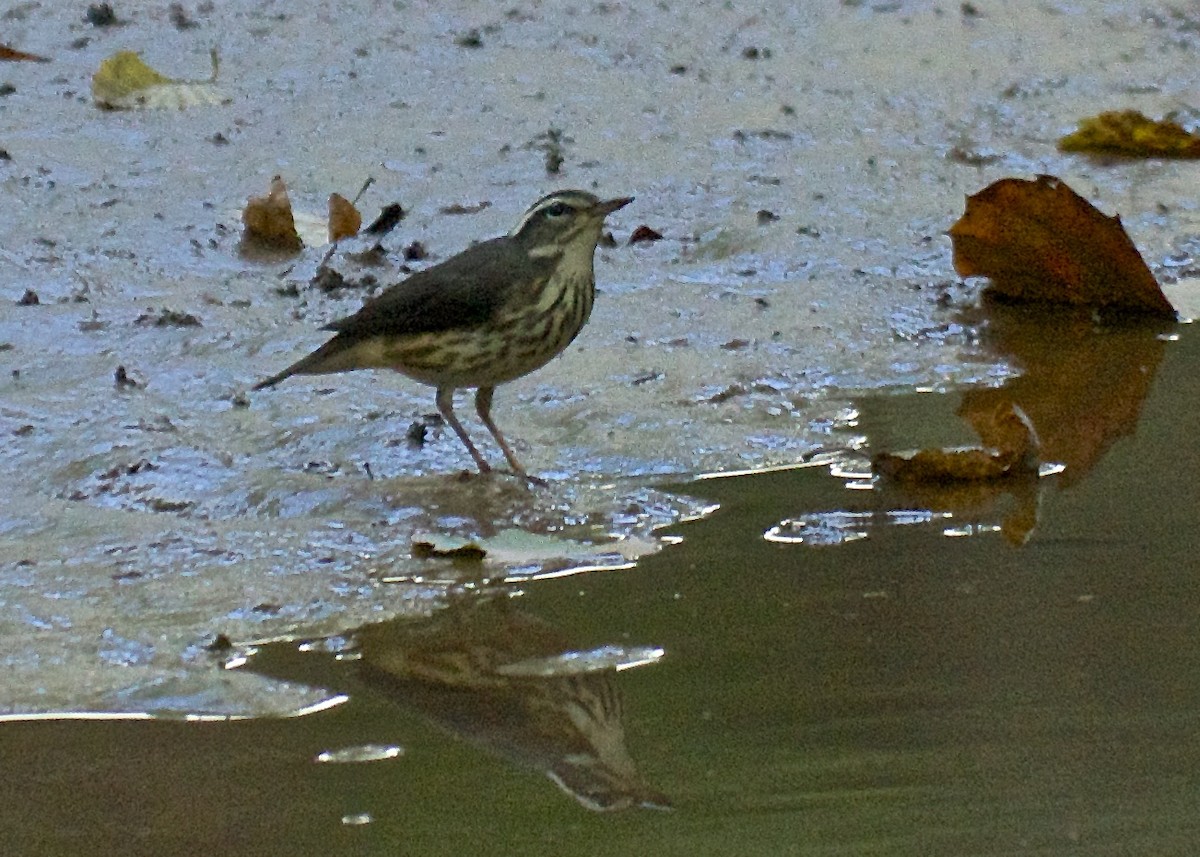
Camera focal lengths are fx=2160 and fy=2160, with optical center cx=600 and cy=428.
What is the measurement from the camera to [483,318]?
640 cm

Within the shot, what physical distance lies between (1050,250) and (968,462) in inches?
85.9

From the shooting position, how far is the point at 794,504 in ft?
19.0

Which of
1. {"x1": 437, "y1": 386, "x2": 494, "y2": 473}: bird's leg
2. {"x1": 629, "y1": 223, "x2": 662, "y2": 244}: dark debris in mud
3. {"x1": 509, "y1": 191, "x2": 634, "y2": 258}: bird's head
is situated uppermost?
{"x1": 509, "y1": 191, "x2": 634, "y2": 258}: bird's head

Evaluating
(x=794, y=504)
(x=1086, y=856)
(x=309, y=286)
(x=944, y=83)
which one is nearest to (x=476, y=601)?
(x=794, y=504)

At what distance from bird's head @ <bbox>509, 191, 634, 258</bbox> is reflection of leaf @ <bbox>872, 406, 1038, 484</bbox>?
3.98 ft

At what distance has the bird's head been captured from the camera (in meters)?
6.56

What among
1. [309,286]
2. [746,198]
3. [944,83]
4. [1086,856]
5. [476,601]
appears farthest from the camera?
[944,83]

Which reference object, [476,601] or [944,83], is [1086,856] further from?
[944,83]

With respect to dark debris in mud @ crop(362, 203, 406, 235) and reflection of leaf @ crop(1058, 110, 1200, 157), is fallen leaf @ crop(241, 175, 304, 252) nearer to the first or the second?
dark debris in mud @ crop(362, 203, 406, 235)

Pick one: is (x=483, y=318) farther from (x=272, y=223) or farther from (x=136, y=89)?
(x=136, y=89)

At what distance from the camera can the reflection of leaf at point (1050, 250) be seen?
767 cm

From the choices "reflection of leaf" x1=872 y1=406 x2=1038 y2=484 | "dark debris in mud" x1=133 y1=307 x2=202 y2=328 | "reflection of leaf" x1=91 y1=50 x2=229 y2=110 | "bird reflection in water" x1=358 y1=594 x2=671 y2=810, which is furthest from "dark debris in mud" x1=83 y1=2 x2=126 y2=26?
"bird reflection in water" x1=358 y1=594 x2=671 y2=810

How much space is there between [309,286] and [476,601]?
136 inches

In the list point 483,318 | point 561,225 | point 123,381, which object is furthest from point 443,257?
point 483,318
